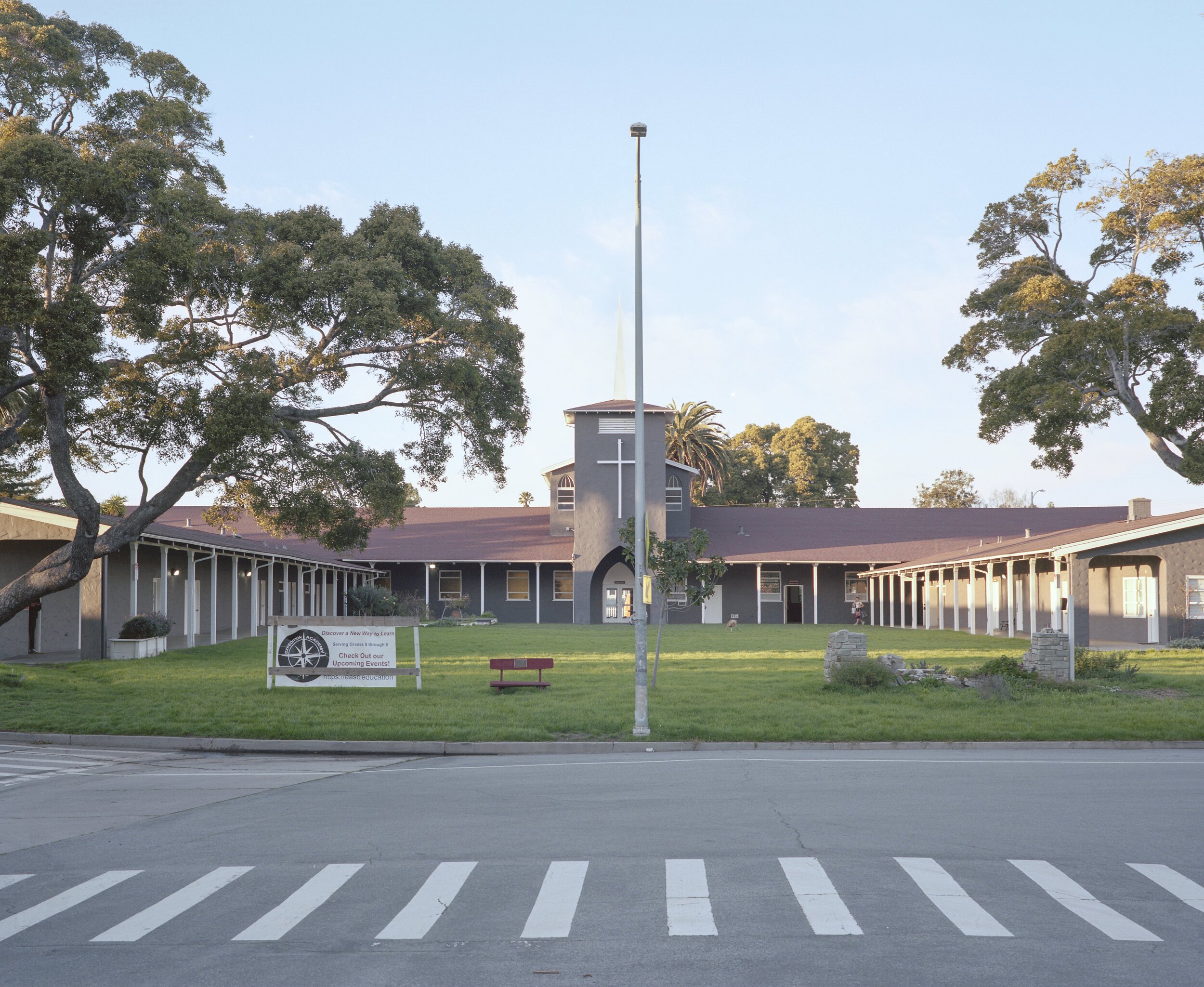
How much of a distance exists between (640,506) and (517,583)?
3522cm

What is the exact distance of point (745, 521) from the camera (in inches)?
2140

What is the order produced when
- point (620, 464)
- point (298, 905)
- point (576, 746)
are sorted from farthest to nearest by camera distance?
point (620, 464) → point (576, 746) → point (298, 905)

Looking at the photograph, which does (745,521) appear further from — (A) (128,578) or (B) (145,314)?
(B) (145,314)

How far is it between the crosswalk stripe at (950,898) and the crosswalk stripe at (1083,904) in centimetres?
53

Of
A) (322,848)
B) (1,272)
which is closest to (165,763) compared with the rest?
(322,848)

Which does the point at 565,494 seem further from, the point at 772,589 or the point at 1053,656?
the point at 1053,656

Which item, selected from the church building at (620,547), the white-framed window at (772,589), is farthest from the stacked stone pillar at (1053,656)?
the white-framed window at (772,589)

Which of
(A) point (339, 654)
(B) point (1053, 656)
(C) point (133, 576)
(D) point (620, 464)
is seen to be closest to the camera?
(A) point (339, 654)

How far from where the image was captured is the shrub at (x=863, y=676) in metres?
19.5

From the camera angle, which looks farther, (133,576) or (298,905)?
(133,576)

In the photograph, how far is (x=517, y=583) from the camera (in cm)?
5134

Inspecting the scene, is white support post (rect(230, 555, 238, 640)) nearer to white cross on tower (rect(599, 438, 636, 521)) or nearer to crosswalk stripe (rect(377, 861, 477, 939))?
white cross on tower (rect(599, 438, 636, 521))

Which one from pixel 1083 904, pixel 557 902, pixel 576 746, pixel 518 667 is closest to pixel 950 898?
pixel 1083 904

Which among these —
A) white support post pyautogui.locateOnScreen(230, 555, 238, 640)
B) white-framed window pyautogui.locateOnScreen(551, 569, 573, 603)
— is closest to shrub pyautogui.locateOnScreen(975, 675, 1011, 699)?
white support post pyautogui.locateOnScreen(230, 555, 238, 640)
